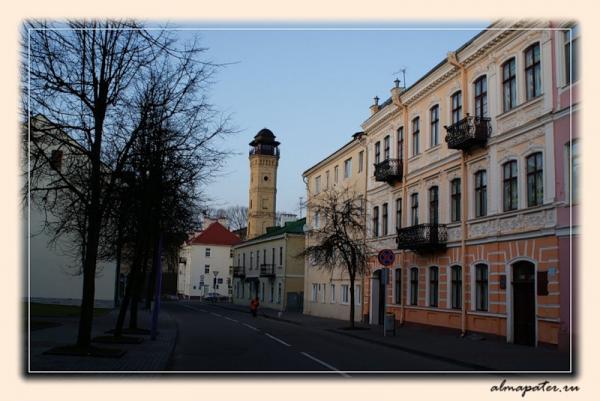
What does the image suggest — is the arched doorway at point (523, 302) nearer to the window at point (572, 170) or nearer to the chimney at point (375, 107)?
the window at point (572, 170)

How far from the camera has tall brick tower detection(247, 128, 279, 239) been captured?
59.4 metres

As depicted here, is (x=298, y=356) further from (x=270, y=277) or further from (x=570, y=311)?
(x=270, y=277)

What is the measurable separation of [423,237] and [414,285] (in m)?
3.48

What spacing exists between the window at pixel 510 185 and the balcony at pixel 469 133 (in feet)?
5.49

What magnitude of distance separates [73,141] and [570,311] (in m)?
14.1

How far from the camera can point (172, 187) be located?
1861cm

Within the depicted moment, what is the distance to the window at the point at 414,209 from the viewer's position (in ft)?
100.0

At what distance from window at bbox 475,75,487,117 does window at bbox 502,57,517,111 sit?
1.42 meters

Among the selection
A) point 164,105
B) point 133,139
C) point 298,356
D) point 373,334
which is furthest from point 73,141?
point 373,334

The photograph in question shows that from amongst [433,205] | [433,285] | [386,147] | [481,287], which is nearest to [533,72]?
[481,287]

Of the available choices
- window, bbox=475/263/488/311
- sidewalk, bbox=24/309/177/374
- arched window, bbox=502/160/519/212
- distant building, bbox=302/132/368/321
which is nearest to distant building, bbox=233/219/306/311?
distant building, bbox=302/132/368/321

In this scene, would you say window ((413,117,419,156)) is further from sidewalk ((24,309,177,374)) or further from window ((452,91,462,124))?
sidewalk ((24,309,177,374))

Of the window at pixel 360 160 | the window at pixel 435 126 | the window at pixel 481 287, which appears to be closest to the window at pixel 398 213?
the window at pixel 435 126

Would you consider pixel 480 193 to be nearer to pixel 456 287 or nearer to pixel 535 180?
pixel 535 180
